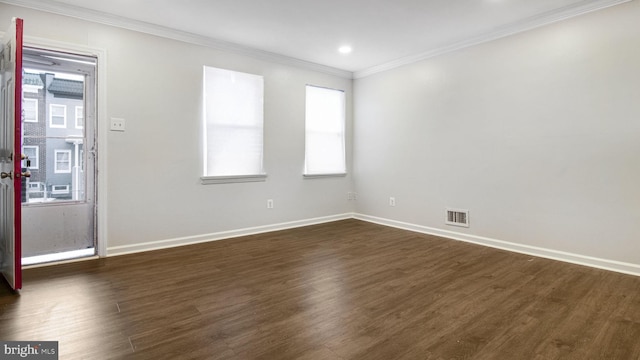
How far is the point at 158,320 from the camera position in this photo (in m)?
2.00

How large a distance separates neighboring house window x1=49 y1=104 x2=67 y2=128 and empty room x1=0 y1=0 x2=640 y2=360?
0.01 meters

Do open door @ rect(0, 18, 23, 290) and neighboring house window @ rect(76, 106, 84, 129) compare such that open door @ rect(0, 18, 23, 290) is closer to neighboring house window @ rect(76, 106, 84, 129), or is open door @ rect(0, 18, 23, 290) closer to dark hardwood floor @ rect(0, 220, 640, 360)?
dark hardwood floor @ rect(0, 220, 640, 360)

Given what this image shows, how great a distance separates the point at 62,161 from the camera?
3441 mm

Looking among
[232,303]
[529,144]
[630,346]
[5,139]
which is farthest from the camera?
[529,144]

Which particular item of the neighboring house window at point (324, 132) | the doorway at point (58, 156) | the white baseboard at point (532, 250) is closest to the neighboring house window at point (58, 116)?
the doorway at point (58, 156)

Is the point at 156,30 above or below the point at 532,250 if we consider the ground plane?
above

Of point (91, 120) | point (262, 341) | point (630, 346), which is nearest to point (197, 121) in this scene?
point (91, 120)

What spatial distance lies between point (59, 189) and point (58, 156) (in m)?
0.35

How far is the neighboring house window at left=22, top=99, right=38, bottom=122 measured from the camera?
322 cm

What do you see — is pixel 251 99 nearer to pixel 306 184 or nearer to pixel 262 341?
pixel 306 184

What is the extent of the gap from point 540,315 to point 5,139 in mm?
4148

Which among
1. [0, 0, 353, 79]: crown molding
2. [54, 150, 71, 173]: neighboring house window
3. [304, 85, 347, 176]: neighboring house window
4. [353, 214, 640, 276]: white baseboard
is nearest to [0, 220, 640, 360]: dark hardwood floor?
[353, 214, 640, 276]: white baseboard

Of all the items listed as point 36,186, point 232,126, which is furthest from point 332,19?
point 36,186

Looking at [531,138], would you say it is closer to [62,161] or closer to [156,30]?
[156,30]
